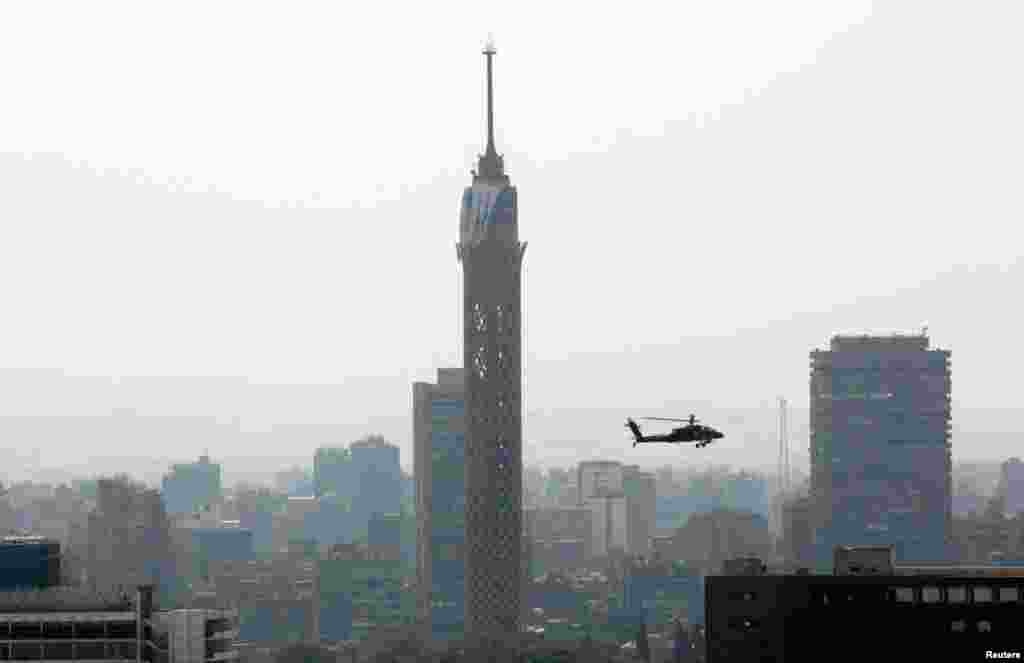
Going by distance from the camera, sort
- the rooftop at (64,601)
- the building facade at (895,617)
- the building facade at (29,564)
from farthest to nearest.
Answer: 1. the building facade at (29,564)
2. the rooftop at (64,601)
3. the building facade at (895,617)

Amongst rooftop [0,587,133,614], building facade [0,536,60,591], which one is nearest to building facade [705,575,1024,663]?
rooftop [0,587,133,614]

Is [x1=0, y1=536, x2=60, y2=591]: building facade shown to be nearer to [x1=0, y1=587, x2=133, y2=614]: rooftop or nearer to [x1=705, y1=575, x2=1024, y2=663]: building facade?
[x1=0, y1=587, x2=133, y2=614]: rooftop

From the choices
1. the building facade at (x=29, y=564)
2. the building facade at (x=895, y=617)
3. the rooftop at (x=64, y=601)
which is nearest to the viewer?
the building facade at (x=895, y=617)

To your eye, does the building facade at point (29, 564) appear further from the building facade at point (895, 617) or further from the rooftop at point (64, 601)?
the building facade at point (895, 617)

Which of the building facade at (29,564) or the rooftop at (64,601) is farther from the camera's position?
the building facade at (29,564)

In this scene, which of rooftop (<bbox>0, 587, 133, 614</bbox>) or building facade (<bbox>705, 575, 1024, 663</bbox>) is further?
rooftop (<bbox>0, 587, 133, 614</bbox>)

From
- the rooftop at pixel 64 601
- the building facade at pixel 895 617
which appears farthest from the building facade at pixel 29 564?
the building facade at pixel 895 617

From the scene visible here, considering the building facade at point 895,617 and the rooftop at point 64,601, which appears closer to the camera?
the building facade at point 895,617

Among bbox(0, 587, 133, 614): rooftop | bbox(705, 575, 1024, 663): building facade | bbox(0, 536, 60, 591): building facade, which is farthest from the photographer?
bbox(0, 536, 60, 591): building facade

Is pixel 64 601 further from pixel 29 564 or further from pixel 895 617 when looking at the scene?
pixel 895 617

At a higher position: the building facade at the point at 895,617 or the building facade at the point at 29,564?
the building facade at the point at 29,564

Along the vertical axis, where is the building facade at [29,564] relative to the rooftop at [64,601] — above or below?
above

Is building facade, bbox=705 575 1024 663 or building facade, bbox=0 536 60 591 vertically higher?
building facade, bbox=0 536 60 591
